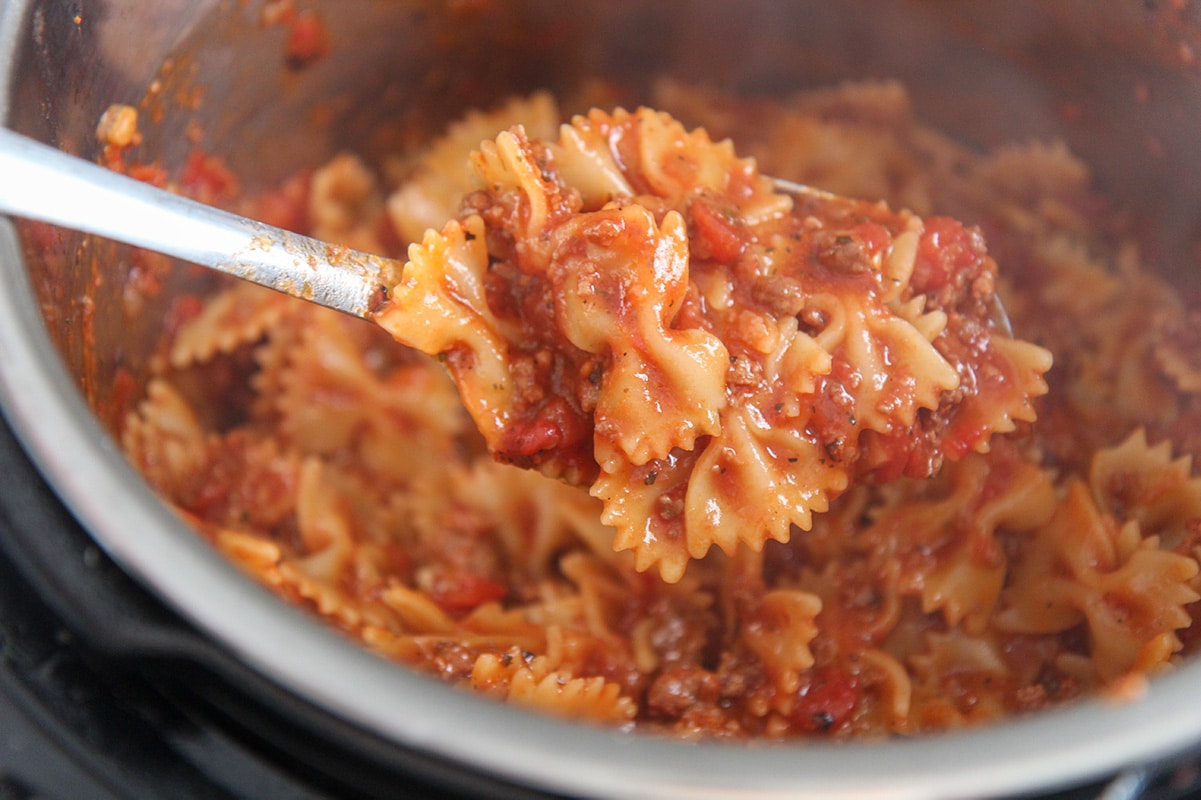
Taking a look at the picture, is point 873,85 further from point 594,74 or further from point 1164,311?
point 1164,311

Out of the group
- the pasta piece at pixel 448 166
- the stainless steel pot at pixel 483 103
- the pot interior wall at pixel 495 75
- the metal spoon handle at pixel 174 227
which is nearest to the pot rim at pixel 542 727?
the stainless steel pot at pixel 483 103

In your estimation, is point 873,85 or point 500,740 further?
point 873,85

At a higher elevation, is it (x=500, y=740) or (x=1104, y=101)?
(x=1104, y=101)

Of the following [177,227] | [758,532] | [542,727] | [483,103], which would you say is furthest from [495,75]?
[542,727]

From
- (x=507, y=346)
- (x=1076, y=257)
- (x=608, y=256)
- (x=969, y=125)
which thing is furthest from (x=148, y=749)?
(x=969, y=125)

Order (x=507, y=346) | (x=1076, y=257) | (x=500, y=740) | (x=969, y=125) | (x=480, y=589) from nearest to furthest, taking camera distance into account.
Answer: (x=500, y=740) < (x=507, y=346) < (x=480, y=589) < (x=1076, y=257) < (x=969, y=125)

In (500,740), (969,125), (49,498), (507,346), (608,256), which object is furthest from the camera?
(969,125)

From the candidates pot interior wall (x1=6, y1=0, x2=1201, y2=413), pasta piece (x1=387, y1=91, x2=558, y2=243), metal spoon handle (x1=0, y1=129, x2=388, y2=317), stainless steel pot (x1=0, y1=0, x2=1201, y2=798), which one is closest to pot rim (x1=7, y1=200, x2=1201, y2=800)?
stainless steel pot (x1=0, y1=0, x2=1201, y2=798)
